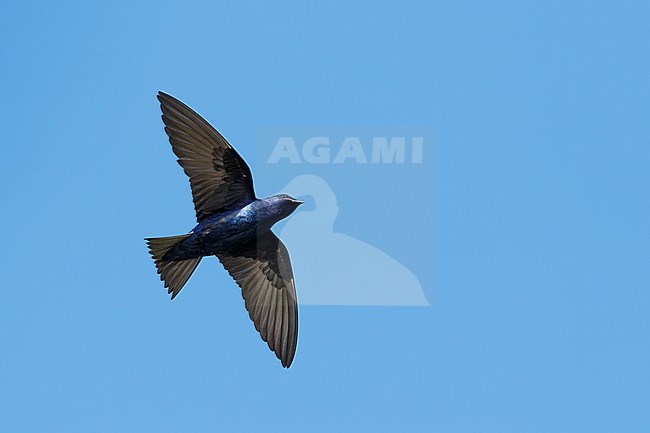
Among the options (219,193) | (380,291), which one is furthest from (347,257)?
(219,193)

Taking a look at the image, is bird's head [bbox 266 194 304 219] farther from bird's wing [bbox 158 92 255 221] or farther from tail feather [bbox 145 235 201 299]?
tail feather [bbox 145 235 201 299]

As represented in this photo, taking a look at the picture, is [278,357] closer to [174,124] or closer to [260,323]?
[260,323]

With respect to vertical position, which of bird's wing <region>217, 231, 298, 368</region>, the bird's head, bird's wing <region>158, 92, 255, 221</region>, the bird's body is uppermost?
bird's wing <region>158, 92, 255, 221</region>

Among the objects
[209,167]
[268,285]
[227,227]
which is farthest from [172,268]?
[268,285]

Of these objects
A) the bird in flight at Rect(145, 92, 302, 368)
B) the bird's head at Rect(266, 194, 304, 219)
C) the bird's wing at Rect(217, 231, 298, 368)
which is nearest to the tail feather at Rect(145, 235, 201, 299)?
the bird in flight at Rect(145, 92, 302, 368)

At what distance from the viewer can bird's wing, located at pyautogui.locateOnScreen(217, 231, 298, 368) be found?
853 centimetres

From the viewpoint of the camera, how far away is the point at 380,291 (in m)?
8.38

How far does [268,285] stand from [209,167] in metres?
1.08

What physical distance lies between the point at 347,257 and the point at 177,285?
4.16 ft

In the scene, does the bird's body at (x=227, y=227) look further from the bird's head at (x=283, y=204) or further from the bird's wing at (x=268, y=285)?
the bird's wing at (x=268, y=285)

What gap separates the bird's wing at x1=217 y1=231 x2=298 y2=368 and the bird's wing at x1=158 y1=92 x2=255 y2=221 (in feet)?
1.51

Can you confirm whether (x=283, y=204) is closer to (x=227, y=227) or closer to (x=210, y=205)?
(x=227, y=227)

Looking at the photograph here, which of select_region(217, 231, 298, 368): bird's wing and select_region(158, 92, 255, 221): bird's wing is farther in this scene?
select_region(217, 231, 298, 368): bird's wing

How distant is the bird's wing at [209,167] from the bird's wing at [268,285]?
0.46 m
